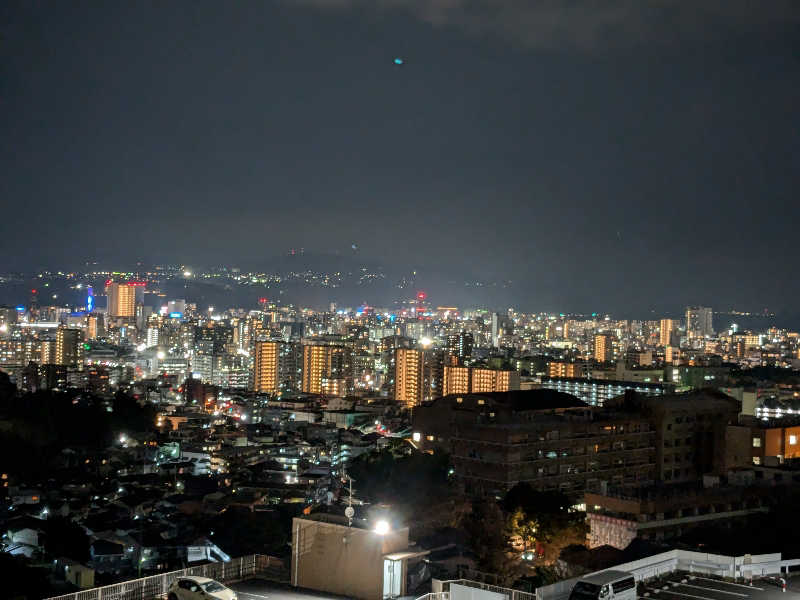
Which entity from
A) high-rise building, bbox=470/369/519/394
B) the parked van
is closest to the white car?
the parked van

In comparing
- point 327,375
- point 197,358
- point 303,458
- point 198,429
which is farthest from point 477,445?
point 197,358

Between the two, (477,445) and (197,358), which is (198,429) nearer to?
(477,445)

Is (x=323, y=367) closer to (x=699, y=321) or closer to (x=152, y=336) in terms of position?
(x=152, y=336)

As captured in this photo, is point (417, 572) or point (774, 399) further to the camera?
point (774, 399)

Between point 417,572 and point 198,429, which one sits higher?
point 417,572

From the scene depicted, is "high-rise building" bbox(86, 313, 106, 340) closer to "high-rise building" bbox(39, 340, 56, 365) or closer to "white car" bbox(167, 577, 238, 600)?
"high-rise building" bbox(39, 340, 56, 365)

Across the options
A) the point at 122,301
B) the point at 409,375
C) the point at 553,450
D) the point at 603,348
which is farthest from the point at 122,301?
the point at 553,450
